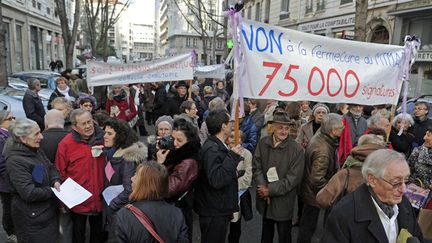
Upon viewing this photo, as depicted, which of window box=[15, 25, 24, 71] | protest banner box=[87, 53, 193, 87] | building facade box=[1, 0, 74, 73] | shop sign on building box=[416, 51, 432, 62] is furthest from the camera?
window box=[15, 25, 24, 71]

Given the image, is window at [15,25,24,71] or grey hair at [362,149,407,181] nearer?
grey hair at [362,149,407,181]

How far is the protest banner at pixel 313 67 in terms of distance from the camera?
3145mm

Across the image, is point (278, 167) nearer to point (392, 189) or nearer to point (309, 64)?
point (309, 64)

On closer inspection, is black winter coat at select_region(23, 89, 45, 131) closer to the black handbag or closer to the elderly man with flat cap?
the black handbag

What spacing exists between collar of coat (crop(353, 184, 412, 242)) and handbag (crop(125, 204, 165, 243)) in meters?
1.19

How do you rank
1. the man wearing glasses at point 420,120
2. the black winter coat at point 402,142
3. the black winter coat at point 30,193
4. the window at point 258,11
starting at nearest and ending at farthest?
1. the black winter coat at point 30,193
2. the black winter coat at point 402,142
3. the man wearing glasses at point 420,120
4. the window at point 258,11

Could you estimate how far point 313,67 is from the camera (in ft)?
11.2

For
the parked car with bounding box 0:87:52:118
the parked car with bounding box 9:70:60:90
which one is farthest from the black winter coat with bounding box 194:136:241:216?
the parked car with bounding box 9:70:60:90

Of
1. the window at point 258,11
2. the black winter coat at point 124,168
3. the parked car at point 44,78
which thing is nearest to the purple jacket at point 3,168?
the black winter coat at point 124,168

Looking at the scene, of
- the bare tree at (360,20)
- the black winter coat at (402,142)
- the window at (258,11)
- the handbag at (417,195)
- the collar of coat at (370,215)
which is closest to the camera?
the collar of coat at (370,215)

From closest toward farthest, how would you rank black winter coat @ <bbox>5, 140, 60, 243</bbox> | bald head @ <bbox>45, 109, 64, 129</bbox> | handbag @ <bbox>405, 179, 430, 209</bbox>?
black winter coat @ <bbox>5, 140, 60, 243</bbox>
handbag @ <bbox>405, 179, 430, 209</bbox>
bald head @ <bbox>45, 109, 64, 129</bbox>

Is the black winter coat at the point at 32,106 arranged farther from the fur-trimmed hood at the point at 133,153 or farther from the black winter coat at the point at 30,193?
the fur-trimmed hood at the point at 133,153

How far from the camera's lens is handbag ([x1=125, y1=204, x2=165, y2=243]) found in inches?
86.0

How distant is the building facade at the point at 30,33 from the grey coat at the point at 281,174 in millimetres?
25894
